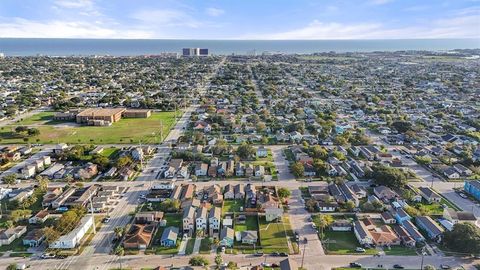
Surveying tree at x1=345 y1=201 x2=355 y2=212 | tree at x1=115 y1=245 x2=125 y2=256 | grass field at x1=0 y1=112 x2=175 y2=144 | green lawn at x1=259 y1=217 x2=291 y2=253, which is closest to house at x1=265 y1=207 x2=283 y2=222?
green lawn at x1=259 y1=217 x2=291 y2=253

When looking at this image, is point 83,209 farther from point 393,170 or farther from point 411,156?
point 411,156

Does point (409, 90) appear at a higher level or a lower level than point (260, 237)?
higher

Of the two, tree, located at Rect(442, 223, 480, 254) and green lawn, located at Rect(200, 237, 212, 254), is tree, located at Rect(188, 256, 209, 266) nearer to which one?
green lawn, located at Rect(200, 237, 212, 254)

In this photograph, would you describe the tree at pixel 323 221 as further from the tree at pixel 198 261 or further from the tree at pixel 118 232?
the tree at pixel 118 232

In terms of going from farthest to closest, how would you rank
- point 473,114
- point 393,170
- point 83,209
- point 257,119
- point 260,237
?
Answer: point 473,114 < point 257,119 < point 393,170 < point 83,209 < point 260,237

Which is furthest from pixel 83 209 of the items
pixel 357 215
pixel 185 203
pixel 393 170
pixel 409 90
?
pixel 409 90

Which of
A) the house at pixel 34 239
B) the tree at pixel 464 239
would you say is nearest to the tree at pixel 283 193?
the tree at pixel 464 239
